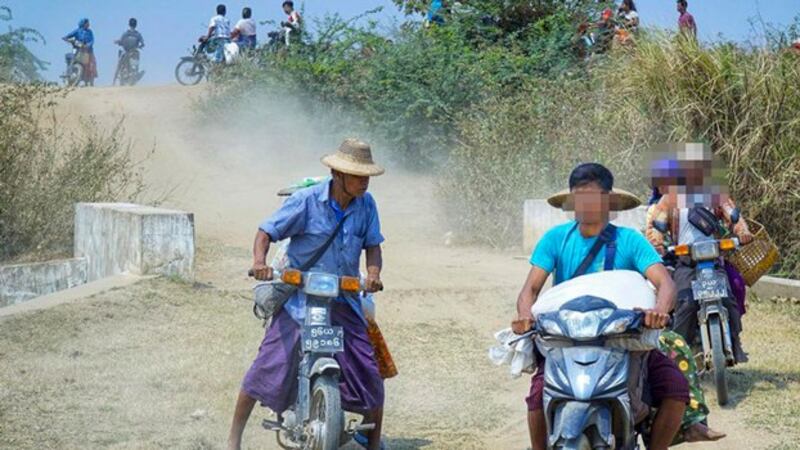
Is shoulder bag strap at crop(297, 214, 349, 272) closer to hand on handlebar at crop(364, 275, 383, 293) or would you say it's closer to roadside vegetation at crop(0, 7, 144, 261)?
hand on handlebar at crop(364, 275, 383, 293)

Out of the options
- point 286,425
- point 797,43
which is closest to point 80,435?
point 286,425

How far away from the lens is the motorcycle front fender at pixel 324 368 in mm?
5855

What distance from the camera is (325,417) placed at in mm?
5820

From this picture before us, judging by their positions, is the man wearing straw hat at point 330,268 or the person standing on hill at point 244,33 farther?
the person standing on hill at point 244,33

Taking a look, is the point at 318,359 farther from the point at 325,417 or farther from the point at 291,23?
the point at 291,23

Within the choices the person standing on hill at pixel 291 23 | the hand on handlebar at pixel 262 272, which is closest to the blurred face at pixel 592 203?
the hand on handlebar at pixel 262 272

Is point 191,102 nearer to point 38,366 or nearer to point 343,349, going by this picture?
point 38,366

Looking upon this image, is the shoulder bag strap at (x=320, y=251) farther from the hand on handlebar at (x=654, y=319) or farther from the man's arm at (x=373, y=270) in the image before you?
the hand on handlebar at (x=654, y=319)

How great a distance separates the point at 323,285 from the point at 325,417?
0.63 metres

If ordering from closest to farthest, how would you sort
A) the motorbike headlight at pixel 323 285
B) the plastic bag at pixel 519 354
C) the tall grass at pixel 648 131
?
the plastic bag at pixel 519 354, the motorbike headlight at pixel 323 285, the tall grass at pixel 648 131

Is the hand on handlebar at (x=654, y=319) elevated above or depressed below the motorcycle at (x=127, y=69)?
below

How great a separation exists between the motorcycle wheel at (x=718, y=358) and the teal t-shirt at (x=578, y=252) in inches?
93.2

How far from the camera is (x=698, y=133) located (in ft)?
41.9

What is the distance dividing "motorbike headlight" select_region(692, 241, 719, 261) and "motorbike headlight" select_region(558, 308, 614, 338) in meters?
2.80
